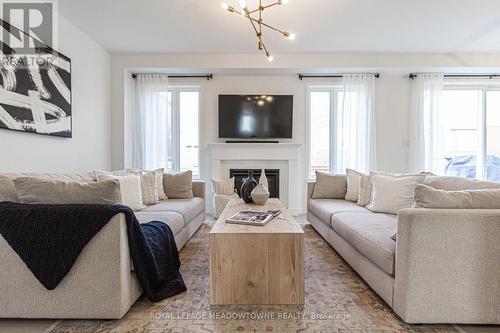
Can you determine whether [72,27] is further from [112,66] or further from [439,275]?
[439,275]

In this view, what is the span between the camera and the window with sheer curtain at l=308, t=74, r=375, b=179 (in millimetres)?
5086

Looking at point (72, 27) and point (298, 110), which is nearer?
point (72, 27)

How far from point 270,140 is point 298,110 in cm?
72

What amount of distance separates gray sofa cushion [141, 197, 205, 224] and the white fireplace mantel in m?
1.35

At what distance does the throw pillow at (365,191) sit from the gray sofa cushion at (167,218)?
2.01m

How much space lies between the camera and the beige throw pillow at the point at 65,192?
1.84 meters

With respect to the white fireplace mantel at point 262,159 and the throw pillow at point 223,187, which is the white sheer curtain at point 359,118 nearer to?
the white fireplace mantel at point 262,159

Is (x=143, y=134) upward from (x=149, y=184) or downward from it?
upward

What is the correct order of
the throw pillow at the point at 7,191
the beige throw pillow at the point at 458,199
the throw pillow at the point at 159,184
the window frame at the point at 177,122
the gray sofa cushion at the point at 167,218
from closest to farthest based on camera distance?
the beige throw pillow at the point at 458,199 < the throw pillow at the point at 7,191 < the gray sofa cushion at the point at 167,218 < the throw pillow at the point at 159,184 < the window frame at the point at 177,122

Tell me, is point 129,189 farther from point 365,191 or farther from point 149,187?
point 365,191

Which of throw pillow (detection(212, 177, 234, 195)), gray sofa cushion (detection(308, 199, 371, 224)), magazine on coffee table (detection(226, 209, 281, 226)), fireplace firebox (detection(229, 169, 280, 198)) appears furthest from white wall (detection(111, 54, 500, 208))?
magazine on coffee table (detection(226, 209, 281, 226))

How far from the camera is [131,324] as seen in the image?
1.74 meters

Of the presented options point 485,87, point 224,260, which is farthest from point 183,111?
point 485,87

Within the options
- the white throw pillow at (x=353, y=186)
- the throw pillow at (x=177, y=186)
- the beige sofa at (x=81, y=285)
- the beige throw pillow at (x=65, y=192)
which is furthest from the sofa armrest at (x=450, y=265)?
the throw pillow at (x=177, y=186)
